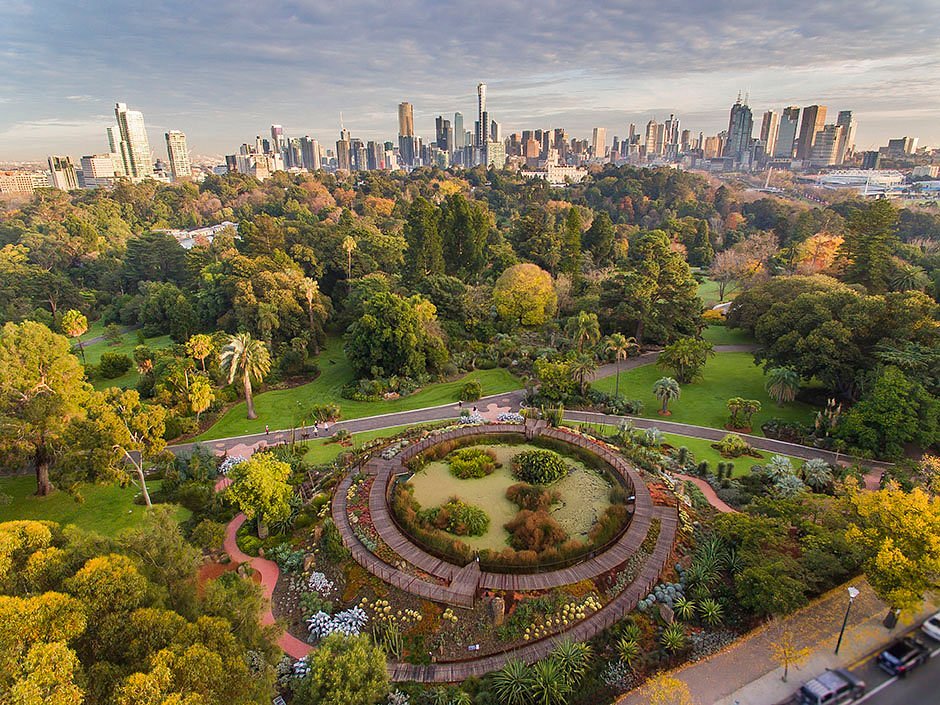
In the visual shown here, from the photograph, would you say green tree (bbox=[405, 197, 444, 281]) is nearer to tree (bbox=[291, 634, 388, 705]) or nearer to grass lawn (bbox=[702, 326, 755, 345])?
grass lawn (bbox=[702, 326, 755, 345])

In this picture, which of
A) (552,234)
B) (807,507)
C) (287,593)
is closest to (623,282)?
(552,234)

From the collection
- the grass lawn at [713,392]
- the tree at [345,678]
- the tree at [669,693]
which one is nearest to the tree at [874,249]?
the grass lawn at [713,392]

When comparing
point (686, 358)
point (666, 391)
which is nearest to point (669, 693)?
point (666, 391)

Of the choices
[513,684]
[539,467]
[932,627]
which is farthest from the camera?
[539,467]

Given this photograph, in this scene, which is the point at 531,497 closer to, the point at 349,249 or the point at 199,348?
the point at 199,348

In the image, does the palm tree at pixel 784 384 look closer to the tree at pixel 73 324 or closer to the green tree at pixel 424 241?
the green tree at pixel 424 241

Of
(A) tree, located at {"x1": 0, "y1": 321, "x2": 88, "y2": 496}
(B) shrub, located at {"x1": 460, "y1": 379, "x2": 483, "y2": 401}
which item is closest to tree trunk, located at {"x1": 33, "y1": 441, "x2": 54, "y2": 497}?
(A) tree, located at {"x1": 0, "y1": 321, "x2": 88, "y2": 496}
